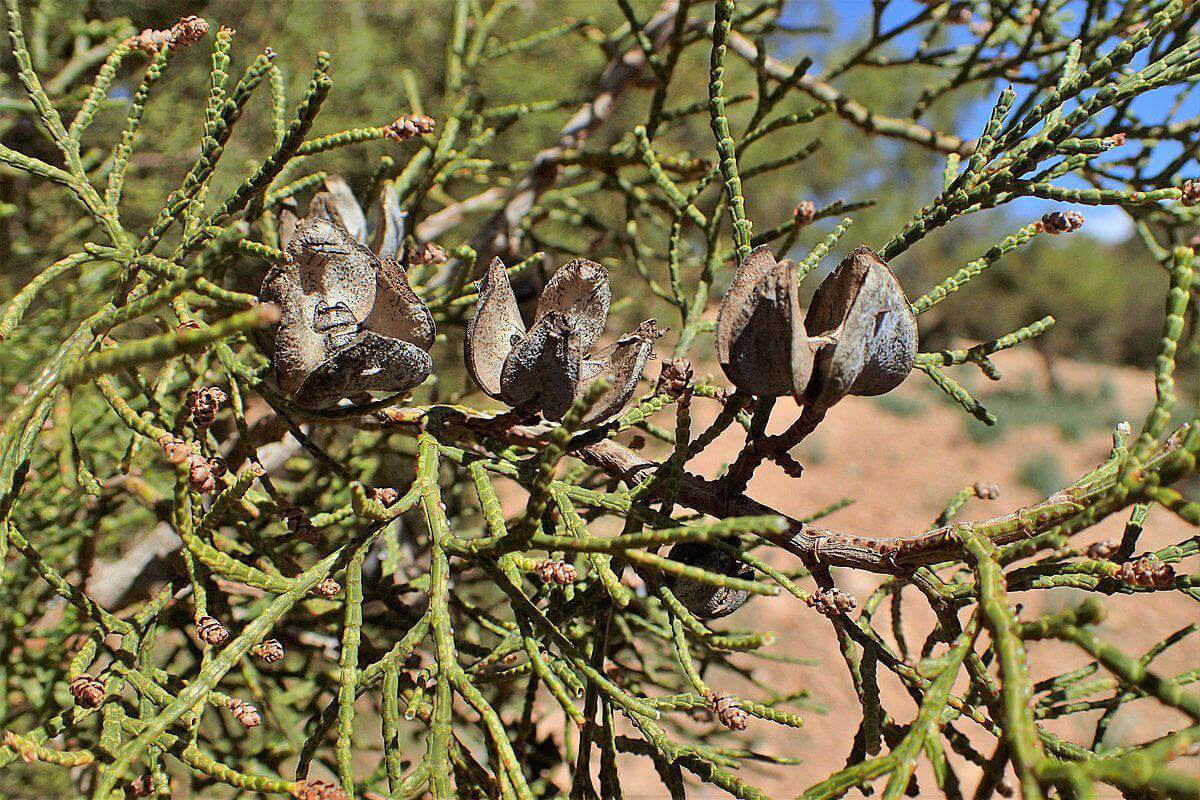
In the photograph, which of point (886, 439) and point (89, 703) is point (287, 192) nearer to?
point (89, 703)

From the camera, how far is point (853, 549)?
886 mm

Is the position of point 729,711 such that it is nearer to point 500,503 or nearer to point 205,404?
point 500,503

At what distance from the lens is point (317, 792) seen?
73 centimetres

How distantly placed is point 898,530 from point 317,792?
10.6m

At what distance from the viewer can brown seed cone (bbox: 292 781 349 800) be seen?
0.71m

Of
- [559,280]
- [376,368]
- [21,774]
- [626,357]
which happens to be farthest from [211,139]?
[21,774]

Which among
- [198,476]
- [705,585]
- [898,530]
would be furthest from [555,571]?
[898,530]

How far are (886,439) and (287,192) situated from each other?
46.3ft

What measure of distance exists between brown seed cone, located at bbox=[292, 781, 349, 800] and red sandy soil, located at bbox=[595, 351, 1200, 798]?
1022 millimetres


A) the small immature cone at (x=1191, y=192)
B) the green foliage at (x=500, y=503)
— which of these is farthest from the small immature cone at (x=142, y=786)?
the small immature cone at (x=1191, y=192)

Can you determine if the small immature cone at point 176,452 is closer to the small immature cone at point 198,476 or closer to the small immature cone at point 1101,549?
the small immature cone at point 198,476

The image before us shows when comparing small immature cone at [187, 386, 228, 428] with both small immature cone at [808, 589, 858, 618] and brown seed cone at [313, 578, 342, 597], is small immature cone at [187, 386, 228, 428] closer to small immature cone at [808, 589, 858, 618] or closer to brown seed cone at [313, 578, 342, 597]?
brown seed cone at [313, 578, 342, 597]

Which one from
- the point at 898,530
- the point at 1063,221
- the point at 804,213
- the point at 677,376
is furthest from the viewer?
the point at 898,530

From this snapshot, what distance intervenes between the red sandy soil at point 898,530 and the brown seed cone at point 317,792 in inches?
40.2
